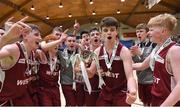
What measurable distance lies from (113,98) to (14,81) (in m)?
1.26

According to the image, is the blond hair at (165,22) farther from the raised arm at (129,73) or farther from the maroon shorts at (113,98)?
the maroon shorts at (113,98)

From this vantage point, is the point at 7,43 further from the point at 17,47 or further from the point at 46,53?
the point at 46,53

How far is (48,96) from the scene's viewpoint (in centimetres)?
543

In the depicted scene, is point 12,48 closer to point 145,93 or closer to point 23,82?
point 23,82

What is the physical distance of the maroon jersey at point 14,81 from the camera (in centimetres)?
438

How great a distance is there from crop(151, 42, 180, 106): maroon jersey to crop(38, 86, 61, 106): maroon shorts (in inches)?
88.6

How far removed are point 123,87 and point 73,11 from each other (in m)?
25.6

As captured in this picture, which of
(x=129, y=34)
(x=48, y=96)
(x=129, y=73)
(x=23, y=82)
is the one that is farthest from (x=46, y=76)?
(x=129, y=34)

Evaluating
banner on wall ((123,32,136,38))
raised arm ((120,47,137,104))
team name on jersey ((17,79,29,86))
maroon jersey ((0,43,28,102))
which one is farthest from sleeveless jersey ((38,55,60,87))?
banner on wall ((123,32,136,38))

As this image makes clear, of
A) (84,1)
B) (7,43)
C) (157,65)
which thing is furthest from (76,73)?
(84,1)

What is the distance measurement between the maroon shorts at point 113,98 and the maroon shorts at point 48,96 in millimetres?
1057

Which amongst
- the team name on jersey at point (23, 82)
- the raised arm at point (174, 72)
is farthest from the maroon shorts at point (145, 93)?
the raised arm at point (174, 72)

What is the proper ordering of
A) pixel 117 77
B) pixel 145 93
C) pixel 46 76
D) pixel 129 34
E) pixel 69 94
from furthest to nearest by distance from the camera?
pixel 129 34, pixel 145 93, pixel 69 94, pixel 46 76, pixel 117 77

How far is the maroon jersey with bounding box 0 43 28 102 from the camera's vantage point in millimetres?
4375
